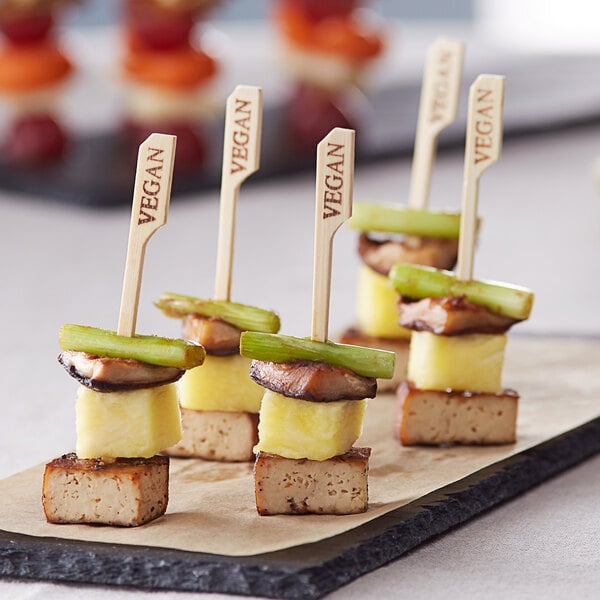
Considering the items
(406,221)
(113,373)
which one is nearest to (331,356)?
(113,373)

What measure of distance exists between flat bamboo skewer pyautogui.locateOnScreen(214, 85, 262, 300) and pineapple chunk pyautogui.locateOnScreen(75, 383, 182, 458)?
0.31 meters

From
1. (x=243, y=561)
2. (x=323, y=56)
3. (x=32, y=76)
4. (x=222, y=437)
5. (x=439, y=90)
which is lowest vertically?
(x=243, y=561)

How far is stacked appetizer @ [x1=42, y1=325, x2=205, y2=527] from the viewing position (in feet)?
6.06

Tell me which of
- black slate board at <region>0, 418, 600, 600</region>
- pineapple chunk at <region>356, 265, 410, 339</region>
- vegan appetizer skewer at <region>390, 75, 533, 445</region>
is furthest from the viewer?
pineapple chunk at <region>356, 265, 410, 339</region>

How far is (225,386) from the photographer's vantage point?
2.19 m

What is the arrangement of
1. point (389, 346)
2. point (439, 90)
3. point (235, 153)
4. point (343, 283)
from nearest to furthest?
1. point (235, 153)
2. point (439, 90)
3. point (389, 346)
4. point (343, 283)

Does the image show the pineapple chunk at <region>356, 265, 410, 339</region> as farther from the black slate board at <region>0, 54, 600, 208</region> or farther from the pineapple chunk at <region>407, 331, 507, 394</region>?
the black slate board at <region>0, 54, 600, 208</region>

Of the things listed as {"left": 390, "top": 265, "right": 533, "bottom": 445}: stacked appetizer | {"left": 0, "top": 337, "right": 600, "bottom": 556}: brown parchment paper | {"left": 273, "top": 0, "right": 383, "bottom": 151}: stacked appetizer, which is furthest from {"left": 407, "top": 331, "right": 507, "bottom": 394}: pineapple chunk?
{"left": 273, "top": 0, "right": 383, "bottom": 151}: stacked appetizer

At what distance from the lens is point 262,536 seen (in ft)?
5.95

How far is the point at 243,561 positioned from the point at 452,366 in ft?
2.08

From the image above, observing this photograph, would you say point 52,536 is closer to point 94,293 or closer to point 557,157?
point 94,293

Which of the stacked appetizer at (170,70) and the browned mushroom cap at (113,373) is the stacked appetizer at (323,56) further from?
the browned mushroom cap at (113,373)

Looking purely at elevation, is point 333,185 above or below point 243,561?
above

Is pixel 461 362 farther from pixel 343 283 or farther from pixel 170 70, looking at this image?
pixel 170 70
